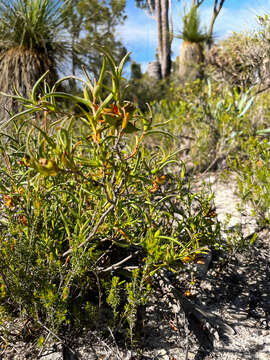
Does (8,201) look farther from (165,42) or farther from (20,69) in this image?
(165,42)

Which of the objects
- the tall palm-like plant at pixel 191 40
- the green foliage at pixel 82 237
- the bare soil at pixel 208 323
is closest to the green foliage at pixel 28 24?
the green foliage at pixel 82 237

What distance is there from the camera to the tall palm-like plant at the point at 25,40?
3926mm

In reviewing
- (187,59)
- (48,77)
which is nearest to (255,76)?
(48,77)

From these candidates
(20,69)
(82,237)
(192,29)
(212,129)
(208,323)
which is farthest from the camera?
(192,29)

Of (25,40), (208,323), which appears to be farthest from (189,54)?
(208,323)

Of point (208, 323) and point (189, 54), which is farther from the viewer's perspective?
point (189, 54)

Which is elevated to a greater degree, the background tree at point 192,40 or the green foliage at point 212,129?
the background tree at point 192,40

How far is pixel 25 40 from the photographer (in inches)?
160

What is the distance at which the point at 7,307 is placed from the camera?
133 cm

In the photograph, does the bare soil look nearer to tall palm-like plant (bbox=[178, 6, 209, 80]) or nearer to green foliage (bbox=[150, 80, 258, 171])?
green foliage (bbox=[150, 80, 258, 171])

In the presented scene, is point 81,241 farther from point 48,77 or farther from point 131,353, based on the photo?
point 48,77

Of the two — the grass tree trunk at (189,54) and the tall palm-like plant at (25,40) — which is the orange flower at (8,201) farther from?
the grass tree trunk at (189,54)

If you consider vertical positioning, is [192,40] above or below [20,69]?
above

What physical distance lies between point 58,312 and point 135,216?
63 centimetres
